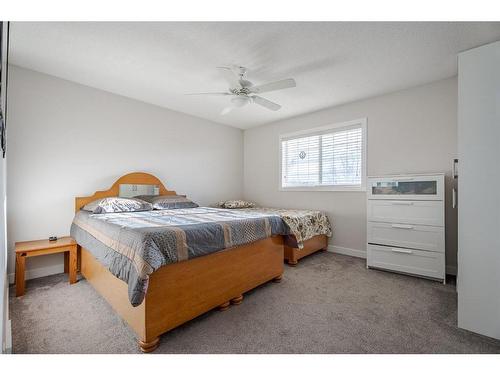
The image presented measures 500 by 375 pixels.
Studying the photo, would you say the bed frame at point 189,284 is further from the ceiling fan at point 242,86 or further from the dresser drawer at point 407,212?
the ceiling fan at point 242,86

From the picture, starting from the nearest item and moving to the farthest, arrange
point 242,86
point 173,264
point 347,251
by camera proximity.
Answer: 1. point 173,264
2. point 242,86
3. point 347,251

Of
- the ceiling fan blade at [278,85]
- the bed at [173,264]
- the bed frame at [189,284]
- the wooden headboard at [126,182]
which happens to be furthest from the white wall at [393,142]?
the wooden headboard at [126,182]

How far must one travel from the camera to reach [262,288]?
7.61 ft

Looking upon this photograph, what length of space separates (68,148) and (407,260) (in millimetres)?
4204

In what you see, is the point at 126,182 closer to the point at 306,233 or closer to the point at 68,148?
the point at 68,148

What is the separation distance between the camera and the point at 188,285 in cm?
163

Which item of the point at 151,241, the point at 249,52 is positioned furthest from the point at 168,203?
the point at 249,52

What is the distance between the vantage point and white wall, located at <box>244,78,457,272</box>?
9.00 ft

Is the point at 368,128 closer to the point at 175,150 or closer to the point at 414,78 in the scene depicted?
the point at 414,78

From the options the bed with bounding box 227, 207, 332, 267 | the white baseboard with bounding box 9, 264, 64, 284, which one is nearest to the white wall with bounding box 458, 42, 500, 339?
the bed with bounding box 227, 207, 332, 267

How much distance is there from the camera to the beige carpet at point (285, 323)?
1.46 m

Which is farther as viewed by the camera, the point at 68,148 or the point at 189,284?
the point at 68,148
